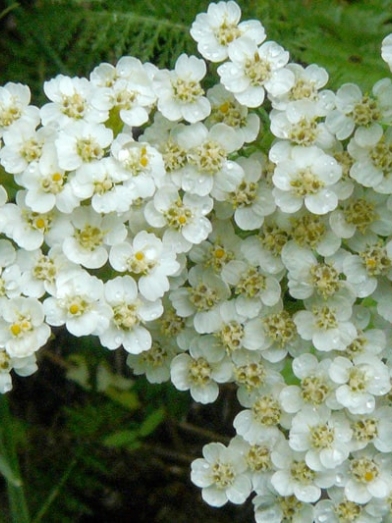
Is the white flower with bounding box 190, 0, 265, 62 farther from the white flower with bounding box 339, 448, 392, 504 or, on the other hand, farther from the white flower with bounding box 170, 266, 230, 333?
the white flower with bounding box 339, 448, 392, 504

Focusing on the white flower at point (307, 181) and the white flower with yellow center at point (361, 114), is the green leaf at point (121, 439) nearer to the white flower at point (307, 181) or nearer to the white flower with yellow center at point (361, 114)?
the white flower at point (307, 181)

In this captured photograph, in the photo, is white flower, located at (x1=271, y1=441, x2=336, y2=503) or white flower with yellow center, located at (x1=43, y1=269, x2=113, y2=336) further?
white flower, located at (x1=271, y1=441, x2=336, y2=503)

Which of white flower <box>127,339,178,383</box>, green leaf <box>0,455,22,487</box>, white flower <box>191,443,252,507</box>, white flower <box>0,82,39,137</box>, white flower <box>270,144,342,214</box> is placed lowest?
green leaf <box>0,455,22,487</box>

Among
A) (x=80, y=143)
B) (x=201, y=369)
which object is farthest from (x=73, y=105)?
(x=201, y=369)

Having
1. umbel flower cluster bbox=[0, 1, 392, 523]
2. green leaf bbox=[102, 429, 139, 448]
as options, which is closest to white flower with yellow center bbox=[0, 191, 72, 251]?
umbel flower cluster bbox=[0, 1, 392, 523]

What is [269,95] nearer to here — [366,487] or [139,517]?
[366,487]

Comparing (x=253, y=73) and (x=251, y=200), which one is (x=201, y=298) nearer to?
(x=251, y=200)

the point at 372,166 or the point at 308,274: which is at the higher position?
the point at 372,166

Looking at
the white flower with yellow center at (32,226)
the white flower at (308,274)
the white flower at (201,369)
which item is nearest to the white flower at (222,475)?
the white flower at (201,369)
